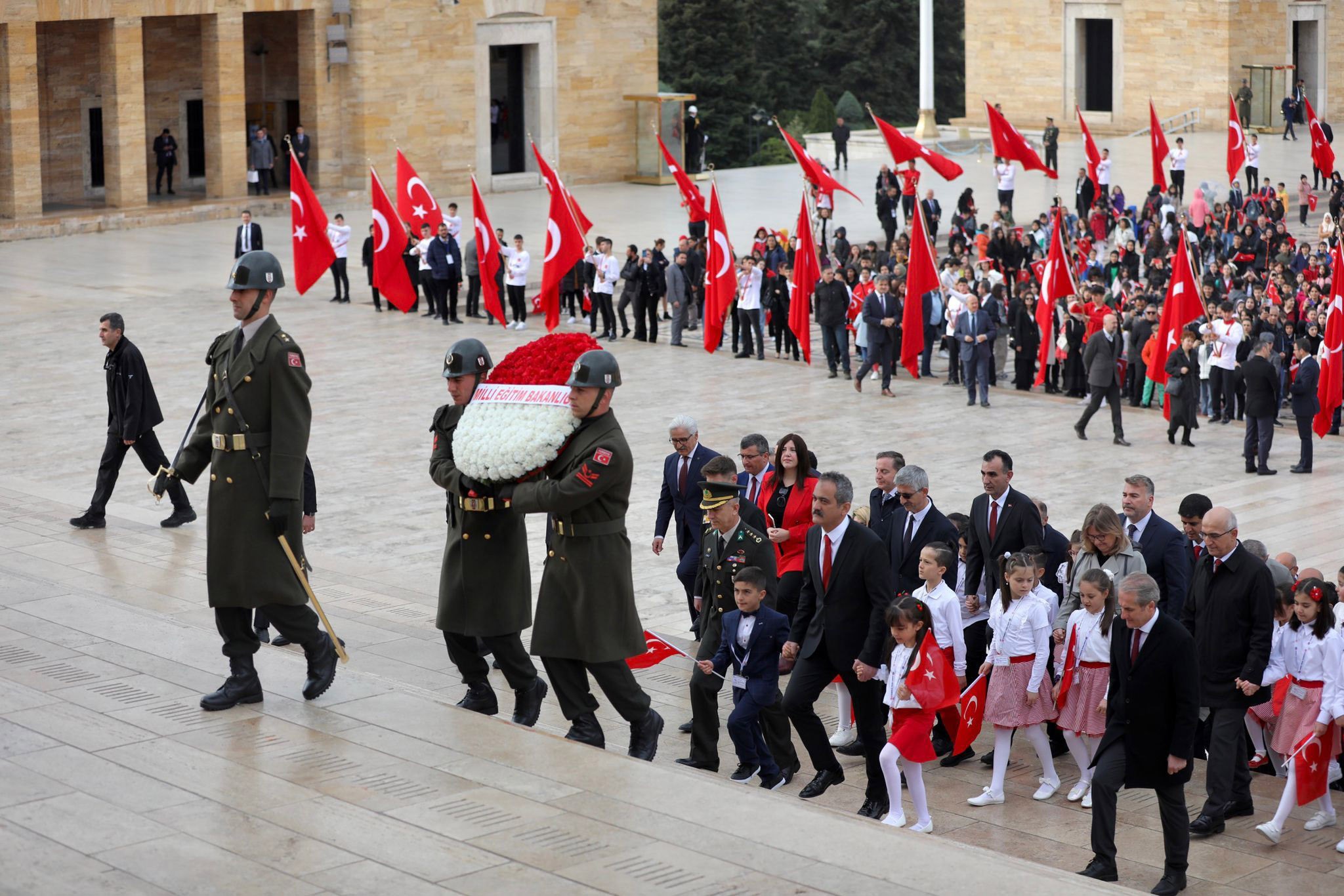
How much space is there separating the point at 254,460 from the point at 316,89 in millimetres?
32646

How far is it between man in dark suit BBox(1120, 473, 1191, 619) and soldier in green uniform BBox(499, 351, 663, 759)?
303 centimetres

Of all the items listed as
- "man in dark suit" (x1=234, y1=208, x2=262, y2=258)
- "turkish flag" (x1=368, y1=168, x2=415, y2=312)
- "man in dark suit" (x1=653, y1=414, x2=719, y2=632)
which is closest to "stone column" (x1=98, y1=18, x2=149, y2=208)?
"man in dark suit" (x1=234, y1=208, x2=262, y2=258)

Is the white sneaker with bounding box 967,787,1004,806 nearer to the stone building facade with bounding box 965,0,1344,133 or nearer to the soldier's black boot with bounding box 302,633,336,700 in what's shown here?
the soldier's black boot with bounding box 302,633,336,700

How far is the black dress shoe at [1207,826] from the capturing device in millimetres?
8297

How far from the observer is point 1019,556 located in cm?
868

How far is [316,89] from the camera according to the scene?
38.6m

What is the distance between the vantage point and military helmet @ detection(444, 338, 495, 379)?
7570 millimetres

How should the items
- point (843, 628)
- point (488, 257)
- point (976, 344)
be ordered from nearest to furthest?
point (843, 628) < point (976, 344) < point (488, 257)

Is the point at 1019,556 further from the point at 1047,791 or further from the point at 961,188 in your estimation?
the point at 961,188

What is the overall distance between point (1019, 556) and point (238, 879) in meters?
4.29

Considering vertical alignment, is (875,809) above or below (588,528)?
below

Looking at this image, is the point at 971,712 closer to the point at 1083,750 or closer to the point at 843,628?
the point at 1083,750

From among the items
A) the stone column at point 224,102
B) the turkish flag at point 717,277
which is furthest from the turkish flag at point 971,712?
the stone column at point 224,102

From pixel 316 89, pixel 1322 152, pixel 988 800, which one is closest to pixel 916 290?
pixel 988 800
